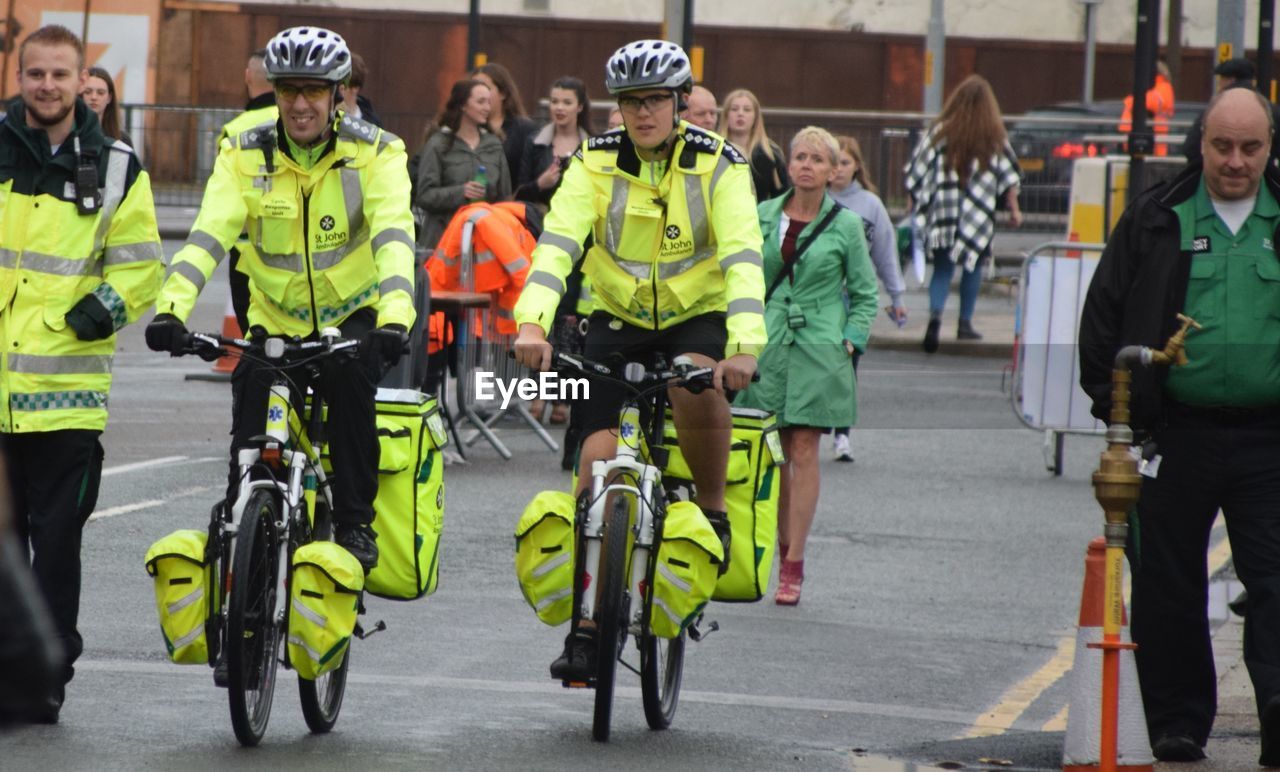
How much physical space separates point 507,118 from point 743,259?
357 inches

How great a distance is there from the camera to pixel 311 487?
23.3 feet

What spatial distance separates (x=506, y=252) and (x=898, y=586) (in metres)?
4.33

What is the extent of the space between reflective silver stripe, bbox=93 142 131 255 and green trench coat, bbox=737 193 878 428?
143 inches

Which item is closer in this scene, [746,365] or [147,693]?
[746,365]

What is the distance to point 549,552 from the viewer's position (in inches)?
281

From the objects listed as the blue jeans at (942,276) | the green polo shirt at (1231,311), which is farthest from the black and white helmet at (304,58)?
the blue jeans at (942,276)

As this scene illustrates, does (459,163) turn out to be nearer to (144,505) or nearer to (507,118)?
(507,118)

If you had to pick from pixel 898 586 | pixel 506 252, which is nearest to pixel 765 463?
pixel 898 586

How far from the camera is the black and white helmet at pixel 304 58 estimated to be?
22.7 ft

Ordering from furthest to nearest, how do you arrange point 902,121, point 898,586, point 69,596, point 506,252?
point 902,121 → point 506,252 → point 898,586 → point 69,596

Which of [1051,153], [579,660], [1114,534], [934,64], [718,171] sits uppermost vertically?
[934,64]

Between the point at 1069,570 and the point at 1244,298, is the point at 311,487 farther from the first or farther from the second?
the point at 1069,570

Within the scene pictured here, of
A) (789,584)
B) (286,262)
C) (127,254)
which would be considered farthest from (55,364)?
(789,584)

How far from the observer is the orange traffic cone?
259 inches
